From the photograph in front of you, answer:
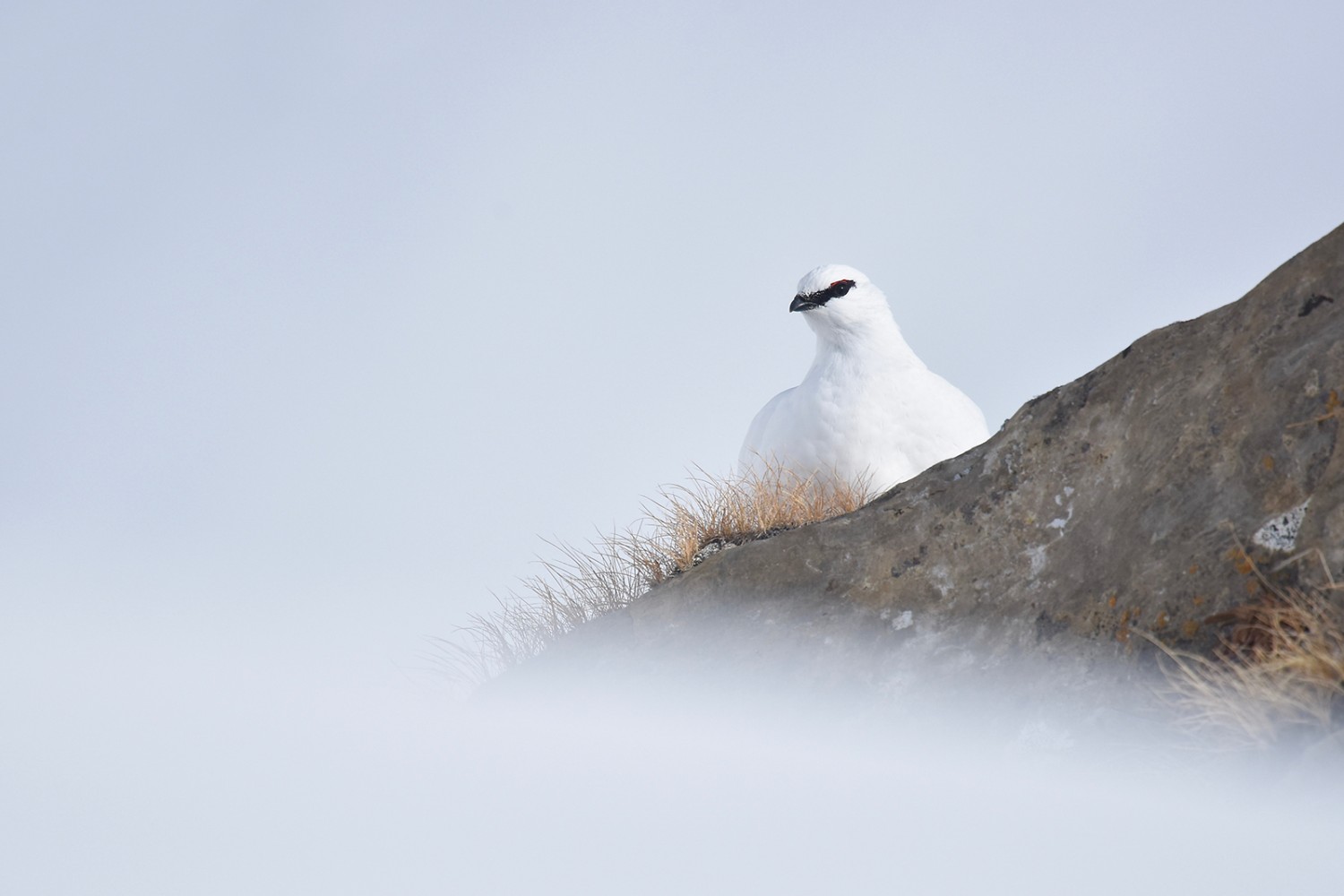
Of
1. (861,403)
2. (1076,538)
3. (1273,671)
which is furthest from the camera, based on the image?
(861,403)

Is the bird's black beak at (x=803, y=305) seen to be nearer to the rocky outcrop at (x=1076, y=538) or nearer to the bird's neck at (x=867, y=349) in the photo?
the bird's neck at (x=867, y=349)

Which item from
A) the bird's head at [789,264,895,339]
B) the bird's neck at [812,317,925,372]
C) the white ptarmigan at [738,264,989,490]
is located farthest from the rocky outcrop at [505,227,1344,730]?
the bird's head at [789,264,895,339]

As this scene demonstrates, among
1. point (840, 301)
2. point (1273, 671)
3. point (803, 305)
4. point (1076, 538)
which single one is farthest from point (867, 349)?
point (1273, 671)

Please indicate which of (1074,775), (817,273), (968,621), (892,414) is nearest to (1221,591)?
(1074,775)

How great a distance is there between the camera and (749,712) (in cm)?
542

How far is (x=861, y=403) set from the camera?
7.30 meters

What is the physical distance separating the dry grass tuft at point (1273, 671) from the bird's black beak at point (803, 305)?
3.79m

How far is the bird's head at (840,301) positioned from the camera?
741 centimetres

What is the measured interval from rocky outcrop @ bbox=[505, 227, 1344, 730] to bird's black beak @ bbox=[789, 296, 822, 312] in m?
1.96

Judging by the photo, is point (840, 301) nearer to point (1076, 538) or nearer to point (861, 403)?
point (861, 403)

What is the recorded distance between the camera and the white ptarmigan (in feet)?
23.9

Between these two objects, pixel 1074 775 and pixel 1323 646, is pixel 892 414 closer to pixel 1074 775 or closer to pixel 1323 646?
pixel 1074 775

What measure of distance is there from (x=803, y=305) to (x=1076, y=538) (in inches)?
116

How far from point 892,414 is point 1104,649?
3.01 meters
